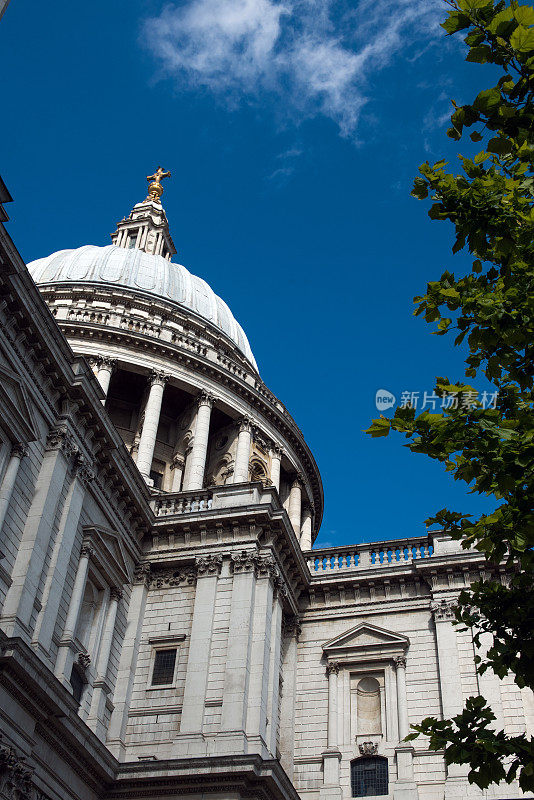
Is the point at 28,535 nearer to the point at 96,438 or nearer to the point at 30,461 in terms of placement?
the point at 30,461

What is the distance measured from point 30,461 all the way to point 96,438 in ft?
10.5

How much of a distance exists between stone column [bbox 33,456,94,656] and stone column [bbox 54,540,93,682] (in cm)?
60

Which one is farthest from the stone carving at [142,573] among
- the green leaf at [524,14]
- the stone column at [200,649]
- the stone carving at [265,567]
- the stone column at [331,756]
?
the green leaf at [524,14]

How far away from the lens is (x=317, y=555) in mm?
28734

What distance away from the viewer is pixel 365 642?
26125mm

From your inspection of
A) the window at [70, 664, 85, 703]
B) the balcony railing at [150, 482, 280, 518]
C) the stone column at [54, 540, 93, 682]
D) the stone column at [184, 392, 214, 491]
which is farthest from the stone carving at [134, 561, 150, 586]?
the stone column at [184, 392, 214, 491]

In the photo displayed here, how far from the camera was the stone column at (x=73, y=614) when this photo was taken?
20.3 meters

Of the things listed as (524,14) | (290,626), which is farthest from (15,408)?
(524,14)

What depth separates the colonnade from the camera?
122 feet

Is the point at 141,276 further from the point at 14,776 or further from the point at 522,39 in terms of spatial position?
the point at 522,39

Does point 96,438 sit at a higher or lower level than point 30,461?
higher

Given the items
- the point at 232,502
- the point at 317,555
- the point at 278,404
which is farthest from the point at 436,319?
the point at 278,404

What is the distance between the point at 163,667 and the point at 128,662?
95cm

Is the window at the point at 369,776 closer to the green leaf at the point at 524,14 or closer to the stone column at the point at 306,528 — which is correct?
the stone column at the point at 306,528
